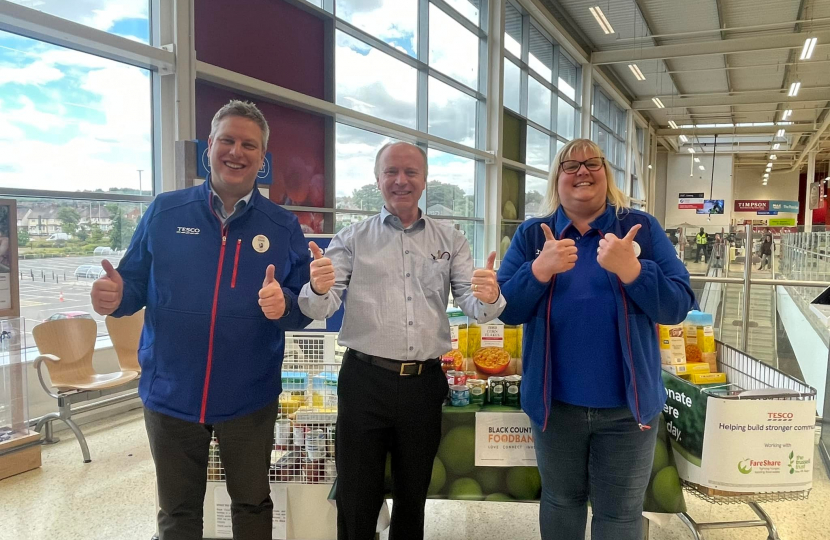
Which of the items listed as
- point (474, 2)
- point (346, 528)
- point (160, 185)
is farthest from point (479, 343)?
point (474, 2)

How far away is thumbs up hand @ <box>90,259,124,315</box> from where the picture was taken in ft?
5.37

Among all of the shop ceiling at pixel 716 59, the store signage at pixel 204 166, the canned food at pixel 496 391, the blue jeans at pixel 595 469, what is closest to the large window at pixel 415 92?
the shop ceiling at pixel 716 59

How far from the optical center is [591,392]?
1661 millimetres

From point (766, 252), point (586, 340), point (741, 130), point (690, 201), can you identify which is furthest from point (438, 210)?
point (690, 201)

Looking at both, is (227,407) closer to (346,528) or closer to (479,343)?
(346,528)

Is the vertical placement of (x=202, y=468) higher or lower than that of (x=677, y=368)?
lower

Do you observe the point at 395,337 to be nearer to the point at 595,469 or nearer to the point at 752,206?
the point at 595,469

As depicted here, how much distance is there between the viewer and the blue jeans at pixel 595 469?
5.54 feet

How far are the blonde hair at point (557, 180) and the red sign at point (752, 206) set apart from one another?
102ft

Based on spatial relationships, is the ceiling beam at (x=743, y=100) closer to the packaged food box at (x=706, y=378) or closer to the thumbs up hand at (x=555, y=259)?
the packaged food box at (x=706, y=378)

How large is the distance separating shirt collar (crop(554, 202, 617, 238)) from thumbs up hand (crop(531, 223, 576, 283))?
17 cm

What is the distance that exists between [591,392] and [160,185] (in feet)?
13.7

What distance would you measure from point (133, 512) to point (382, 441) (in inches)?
75.6

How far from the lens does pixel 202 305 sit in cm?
166
